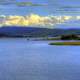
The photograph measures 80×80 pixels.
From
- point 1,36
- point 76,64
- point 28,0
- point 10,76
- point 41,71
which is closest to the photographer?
point 10,76

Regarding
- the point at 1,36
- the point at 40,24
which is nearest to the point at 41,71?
the point at 40,24

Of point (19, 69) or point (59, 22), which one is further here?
point (59, 22)

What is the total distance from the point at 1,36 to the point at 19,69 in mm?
7394

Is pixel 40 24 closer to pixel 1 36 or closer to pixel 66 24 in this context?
pixel 66 24

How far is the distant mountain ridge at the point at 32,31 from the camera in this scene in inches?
518

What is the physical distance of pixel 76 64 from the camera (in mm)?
7324

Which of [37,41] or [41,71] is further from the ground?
[41,71]

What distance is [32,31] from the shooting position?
13.1 metres

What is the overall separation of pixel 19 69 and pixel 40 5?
231 inches

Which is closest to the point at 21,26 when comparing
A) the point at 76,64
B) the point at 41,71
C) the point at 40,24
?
the point at 40,24

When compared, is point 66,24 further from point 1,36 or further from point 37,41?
point 1,36

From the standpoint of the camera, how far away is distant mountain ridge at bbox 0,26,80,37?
1316cm

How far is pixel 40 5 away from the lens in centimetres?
1236

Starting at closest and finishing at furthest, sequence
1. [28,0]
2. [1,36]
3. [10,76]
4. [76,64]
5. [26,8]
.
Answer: [10,76] < [76,64] < [28,0] < [26,8] < [1,36]
